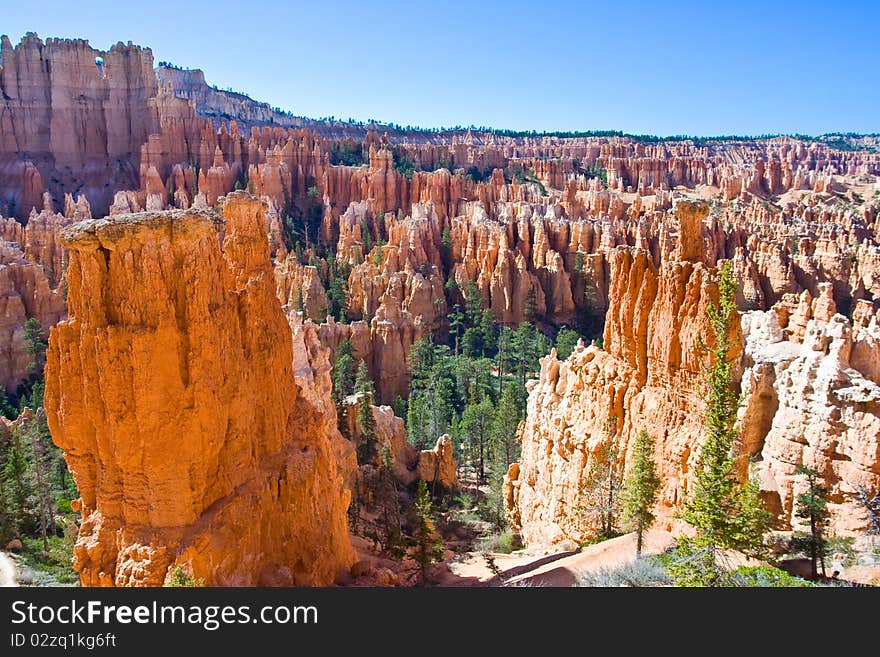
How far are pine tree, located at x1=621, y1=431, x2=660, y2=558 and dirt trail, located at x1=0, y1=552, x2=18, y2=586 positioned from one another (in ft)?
46.5

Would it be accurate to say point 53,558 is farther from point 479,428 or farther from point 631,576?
point 479,428

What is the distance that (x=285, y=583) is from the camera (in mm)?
10172

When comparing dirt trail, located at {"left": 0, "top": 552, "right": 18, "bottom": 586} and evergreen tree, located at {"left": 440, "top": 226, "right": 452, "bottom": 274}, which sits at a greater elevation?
evergreen tree, located at {"left": 440, "top": 226, "right": 452, "bottom": 274}

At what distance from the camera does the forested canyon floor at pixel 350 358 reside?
A: 9.09 meters

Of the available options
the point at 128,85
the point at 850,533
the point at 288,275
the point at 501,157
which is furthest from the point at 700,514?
the point at 501,157

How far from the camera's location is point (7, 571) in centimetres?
1628

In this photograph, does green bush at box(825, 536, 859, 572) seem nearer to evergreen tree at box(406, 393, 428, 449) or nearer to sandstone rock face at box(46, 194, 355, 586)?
sandstone rock face at box(46, 194, 355, 586)

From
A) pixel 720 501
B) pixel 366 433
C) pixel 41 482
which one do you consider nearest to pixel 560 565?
pixel 720 501

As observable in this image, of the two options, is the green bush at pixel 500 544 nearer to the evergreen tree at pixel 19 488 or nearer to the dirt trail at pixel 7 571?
the dirt trail at pixel 7 571

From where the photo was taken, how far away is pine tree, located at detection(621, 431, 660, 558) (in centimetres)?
1352

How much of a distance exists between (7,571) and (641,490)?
15.5 meters

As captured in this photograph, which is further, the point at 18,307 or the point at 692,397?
the point at 18,307

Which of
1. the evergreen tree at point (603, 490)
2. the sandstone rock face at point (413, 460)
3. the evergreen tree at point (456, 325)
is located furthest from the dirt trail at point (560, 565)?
the evergreen tree at point (456, 325)

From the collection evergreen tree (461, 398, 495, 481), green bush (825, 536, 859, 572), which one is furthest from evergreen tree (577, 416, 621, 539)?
evergreen tree (461, 398, 495, 481)
